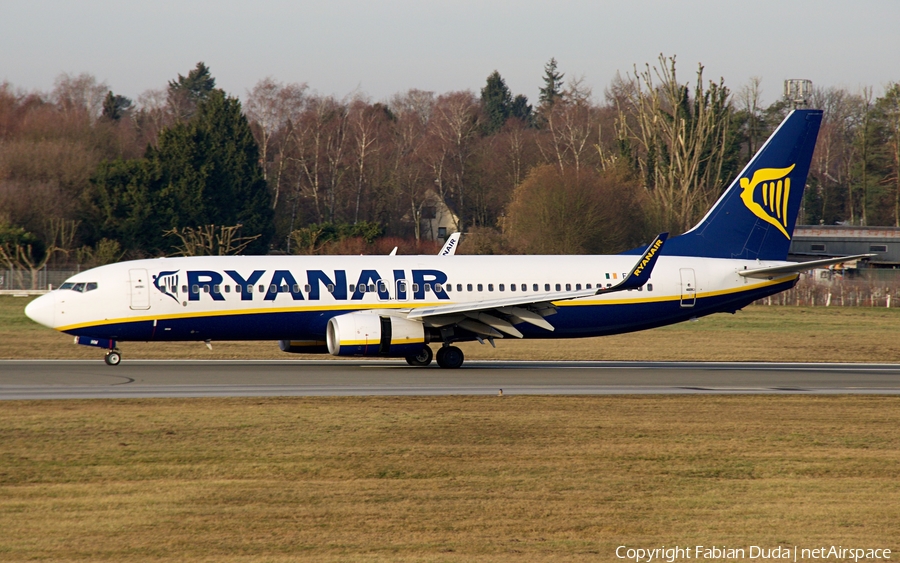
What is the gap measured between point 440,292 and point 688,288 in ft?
26.7

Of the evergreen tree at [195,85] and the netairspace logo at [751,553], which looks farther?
the evergreen tree at [195,85]

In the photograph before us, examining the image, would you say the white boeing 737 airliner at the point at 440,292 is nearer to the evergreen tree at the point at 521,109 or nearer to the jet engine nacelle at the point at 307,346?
the jet engine nacelle at the point at 307,346

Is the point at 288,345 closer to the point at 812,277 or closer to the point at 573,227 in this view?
the point at 573,227

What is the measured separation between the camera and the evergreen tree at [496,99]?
147125mm

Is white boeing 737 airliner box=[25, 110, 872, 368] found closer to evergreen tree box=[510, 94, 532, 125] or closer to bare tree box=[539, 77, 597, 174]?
bare tree box=[539, 77, 597, 174]

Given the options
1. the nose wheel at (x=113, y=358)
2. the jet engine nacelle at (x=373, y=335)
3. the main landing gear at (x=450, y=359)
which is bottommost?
the main landing gear at (x=450, y=359)

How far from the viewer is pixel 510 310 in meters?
29.0

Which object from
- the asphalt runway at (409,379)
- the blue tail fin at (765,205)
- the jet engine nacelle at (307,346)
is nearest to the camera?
the asphalt runway at (409,379)

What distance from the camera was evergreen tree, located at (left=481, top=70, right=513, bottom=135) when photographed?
147 meters

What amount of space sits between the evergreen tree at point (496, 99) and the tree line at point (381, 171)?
25.1 m

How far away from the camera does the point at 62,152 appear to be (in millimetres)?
78938

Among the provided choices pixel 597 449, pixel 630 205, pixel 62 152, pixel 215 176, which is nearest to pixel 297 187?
pixel 215 176

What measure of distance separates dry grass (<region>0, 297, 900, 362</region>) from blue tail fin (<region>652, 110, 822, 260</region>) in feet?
14.6

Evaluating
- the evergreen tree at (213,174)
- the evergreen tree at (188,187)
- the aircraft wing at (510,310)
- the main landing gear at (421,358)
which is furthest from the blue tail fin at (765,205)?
the evergreen tree at (213,174)
